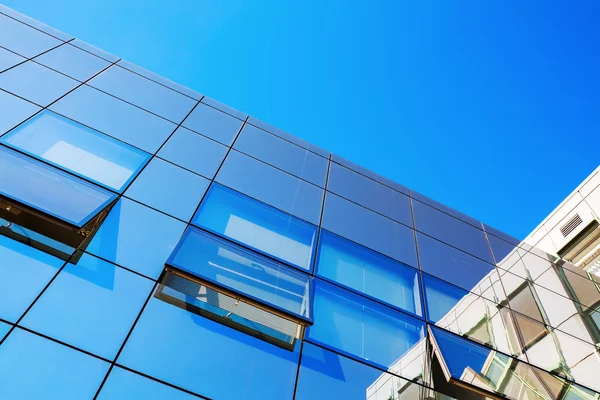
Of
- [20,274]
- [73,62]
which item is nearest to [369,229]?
[20,274]

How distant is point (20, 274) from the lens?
5023mm

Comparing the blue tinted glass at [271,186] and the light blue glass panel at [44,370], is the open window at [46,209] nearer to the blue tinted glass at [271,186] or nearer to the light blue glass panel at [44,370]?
the light blue glass panel at [44,370]

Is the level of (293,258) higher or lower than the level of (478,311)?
lower

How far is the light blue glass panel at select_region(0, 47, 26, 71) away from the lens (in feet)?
28.6

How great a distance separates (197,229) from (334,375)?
3.18 m

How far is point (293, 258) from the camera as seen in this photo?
794cm

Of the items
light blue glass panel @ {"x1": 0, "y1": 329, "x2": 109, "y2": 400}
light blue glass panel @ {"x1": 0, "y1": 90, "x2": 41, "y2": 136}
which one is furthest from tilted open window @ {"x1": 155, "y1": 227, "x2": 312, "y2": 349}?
light blue glass panel @ {"x1": 0, "y1": 90, "x2": 41, "y2": 136}

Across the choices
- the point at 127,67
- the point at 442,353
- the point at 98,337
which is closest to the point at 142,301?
the point at 98,337

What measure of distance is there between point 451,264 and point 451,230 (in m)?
1.77

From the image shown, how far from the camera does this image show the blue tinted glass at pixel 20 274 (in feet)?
15.4

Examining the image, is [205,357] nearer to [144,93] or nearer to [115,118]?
[115,118]

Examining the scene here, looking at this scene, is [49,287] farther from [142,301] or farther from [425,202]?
[425,202]

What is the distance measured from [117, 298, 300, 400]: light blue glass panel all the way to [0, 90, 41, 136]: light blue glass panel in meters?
4.30

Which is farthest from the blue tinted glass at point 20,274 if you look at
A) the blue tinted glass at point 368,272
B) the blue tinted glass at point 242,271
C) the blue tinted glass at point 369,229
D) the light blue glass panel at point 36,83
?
the blue tinted glass at point 369,229
